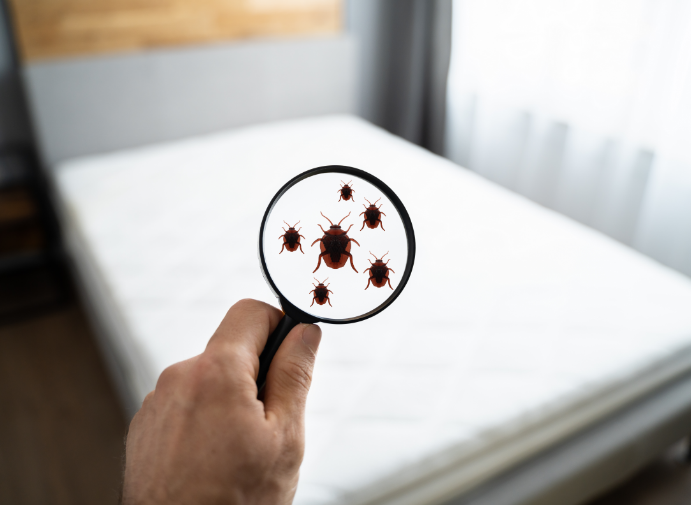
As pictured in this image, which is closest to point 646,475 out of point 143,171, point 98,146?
point 143,171

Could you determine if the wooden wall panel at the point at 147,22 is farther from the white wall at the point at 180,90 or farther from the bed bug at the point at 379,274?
the bed bug at the point at 379,274

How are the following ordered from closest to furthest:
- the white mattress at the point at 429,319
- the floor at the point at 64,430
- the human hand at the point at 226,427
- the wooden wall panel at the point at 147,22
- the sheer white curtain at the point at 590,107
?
the human hand at the point at 226,427, the white mattress at the point at 429,319, the floor at the point at 64,430, the sheer white curtain at the point at 590,107, the wooden wall panel at the point at 147,22

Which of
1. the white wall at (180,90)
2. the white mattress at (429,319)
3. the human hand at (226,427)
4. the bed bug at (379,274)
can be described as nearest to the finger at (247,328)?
the human hand at (226,427)

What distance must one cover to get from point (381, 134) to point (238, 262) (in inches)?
44.5

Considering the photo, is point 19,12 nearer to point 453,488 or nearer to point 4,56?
point 4,56

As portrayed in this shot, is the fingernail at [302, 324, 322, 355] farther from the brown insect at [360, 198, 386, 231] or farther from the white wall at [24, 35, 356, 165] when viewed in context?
the white wall at [24, 35, 356, 165]

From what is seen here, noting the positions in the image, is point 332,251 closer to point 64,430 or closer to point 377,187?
point 377,187

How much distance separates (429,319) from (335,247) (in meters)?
0.71

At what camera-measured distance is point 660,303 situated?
1291 millimetres

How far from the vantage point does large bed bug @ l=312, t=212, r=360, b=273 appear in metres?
0.60

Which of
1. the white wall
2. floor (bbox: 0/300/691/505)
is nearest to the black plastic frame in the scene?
floor (bbox: 0/300/691/505)

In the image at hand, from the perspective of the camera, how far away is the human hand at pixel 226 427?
51 centimetres

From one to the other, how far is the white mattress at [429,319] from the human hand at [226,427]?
373 mm

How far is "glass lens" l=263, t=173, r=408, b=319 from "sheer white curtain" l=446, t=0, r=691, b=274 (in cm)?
158
